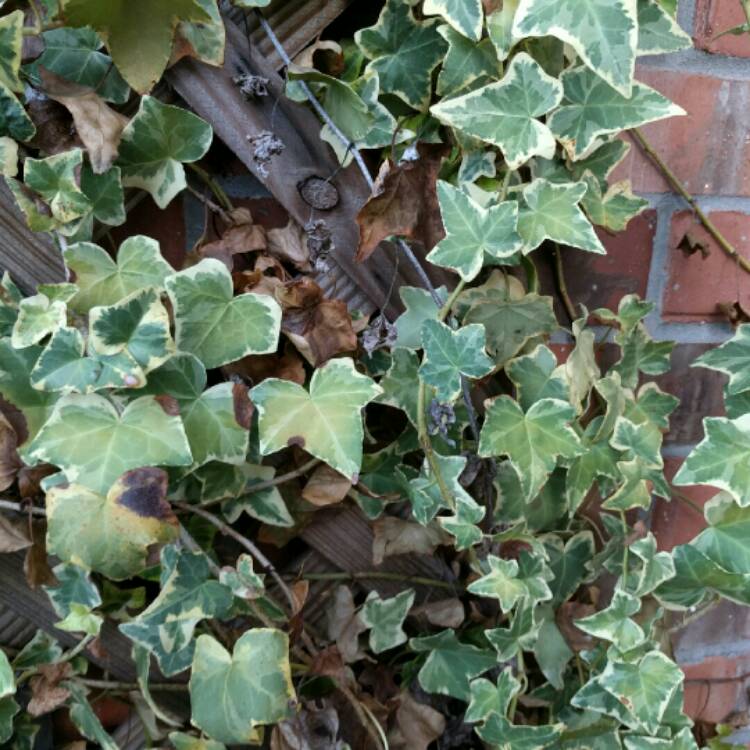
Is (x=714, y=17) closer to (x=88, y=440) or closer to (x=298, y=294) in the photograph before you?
(x=298, y=294)

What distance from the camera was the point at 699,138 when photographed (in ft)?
2.14

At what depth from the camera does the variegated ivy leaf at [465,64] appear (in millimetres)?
513

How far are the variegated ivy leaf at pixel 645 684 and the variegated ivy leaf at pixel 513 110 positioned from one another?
0.38m

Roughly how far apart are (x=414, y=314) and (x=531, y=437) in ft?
0.40

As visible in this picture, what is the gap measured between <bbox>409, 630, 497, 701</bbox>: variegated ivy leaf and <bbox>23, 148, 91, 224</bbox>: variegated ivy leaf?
1.37ft

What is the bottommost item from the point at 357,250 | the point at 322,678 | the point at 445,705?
the point at 445,705

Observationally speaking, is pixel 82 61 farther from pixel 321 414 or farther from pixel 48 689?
pixel 48 689

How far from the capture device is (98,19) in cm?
46

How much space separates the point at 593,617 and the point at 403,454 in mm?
192

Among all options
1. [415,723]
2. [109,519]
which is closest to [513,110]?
[109,519]

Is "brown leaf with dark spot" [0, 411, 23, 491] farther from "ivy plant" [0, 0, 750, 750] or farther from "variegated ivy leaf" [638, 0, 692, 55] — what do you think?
"variegated ivy leaf" [638, 0, 692, 55]

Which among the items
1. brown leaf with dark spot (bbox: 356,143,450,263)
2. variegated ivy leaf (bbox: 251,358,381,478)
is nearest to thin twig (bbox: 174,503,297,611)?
variegated ivy leaf (bbox: 251,358,381,478)

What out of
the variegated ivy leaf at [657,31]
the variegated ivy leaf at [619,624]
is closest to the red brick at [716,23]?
the variegated ivy leaf at [657,31]

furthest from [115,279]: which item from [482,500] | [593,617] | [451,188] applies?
[593,617]
